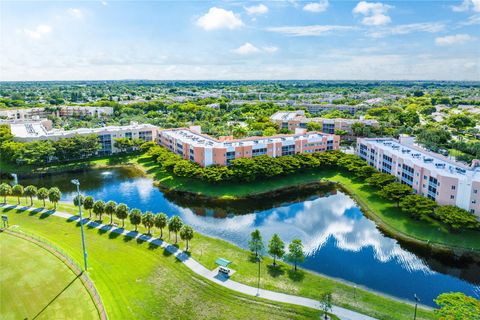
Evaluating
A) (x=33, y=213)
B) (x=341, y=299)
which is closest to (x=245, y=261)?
(x=341, y=299)

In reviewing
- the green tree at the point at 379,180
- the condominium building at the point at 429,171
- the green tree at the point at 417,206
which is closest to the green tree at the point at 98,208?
the green tree at the point at 417,206

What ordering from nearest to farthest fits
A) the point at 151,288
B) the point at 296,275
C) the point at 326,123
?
the point at 151,288, the point at 296,275, the point at 326,123

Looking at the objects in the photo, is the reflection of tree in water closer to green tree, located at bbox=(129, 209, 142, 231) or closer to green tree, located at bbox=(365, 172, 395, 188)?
green tree, located at bbox=(365, 172, 395, 188)

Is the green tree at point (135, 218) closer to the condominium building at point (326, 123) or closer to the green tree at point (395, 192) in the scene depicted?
the green tree at point (395, 192)

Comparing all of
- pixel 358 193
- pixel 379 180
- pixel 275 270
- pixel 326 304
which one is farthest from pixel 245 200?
pixel 326 304

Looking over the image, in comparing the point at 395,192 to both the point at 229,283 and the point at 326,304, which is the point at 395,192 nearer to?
the point at 326,304

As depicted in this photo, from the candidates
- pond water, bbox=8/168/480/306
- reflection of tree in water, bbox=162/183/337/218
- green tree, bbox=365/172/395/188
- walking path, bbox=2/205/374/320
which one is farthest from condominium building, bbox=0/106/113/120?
green tree, bbox=365/172/395/188

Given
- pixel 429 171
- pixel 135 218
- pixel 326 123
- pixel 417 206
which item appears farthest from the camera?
pixel 326 123
